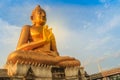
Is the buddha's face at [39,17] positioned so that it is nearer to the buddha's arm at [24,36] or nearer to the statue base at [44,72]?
the buddha's arm at [24,36]

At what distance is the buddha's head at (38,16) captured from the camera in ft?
37.7

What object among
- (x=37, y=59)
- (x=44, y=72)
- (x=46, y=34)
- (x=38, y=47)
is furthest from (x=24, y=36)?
(x=44, y=72)

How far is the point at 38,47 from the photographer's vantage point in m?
10.3

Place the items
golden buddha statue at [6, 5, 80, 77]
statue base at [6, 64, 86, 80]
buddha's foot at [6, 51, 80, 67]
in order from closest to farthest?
statue base at [6, 64, 86, 80] → buddha's foot at [6, 51, 80, 67] → golden buddha statue at [6, 5, 80, 77]

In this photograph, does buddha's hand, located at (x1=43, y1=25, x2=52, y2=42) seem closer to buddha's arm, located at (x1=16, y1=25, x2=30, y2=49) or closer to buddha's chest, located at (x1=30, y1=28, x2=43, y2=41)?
buddha's chest, located at (x1=30, y1=28, x2=43, y2=41)

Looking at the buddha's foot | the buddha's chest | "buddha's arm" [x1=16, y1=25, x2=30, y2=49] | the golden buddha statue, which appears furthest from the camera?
the buddha's chest

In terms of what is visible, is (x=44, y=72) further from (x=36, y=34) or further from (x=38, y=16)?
(x=38, y=16)

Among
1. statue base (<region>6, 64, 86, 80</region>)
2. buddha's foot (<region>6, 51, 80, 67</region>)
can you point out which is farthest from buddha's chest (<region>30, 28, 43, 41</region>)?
statue base (<region>6, 64, 86, 80</region>)

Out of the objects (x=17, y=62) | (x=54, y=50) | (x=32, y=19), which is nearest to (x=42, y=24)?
(x=32, y=19)

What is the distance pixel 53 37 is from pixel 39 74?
2.87m

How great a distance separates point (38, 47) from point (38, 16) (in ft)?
6.81

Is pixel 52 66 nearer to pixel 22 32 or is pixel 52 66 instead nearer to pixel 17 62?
pixel 17 62

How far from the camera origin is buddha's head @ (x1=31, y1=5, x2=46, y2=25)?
11492mm

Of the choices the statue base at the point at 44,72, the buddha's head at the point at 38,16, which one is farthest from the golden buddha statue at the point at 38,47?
the statue base at the point at 44,72
